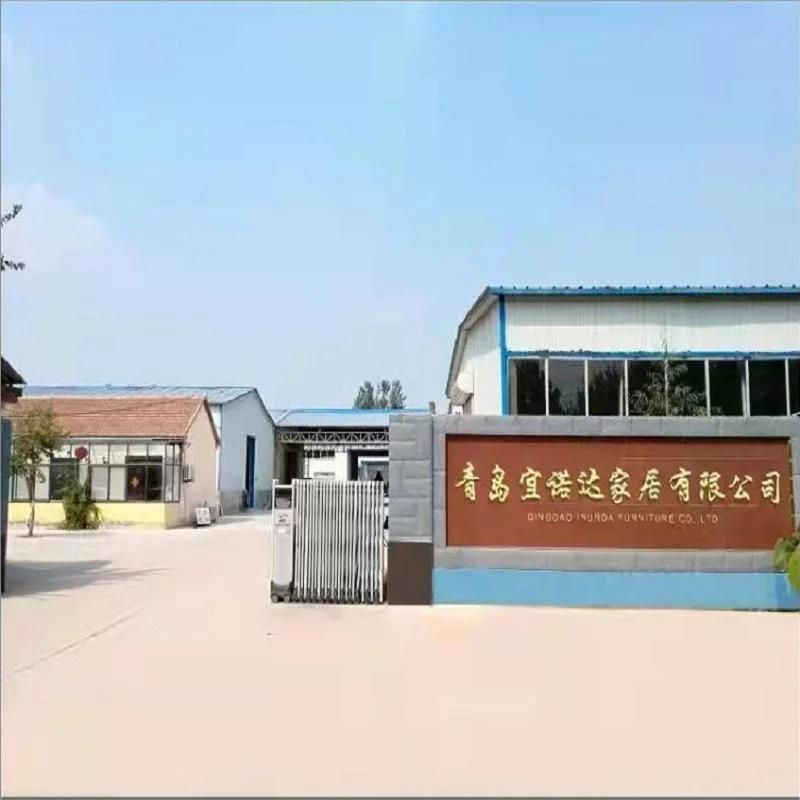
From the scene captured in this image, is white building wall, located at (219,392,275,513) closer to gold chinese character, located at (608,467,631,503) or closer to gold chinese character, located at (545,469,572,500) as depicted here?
gold chinese character, located at (545,469,572,500)

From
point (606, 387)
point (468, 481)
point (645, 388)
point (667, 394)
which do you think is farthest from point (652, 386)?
point (468, 481)

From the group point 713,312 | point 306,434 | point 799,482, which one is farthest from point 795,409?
point 306,434

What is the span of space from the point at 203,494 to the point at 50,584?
14623 millimetres

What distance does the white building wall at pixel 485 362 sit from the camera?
1241 cm

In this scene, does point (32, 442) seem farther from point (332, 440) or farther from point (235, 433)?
point (332, 440)

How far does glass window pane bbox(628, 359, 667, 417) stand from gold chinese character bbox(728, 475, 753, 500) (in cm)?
396

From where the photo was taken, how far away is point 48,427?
1889 centimetres

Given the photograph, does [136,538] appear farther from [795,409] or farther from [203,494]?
[795,409]

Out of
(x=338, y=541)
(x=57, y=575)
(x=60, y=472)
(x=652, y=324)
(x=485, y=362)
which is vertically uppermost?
(x=652, y=324)

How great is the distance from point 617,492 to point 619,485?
69 millimetres

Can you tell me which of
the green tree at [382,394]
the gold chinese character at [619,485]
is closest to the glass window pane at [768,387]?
the gold chinese character at [619,485]

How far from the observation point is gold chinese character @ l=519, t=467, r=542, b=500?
7891mm

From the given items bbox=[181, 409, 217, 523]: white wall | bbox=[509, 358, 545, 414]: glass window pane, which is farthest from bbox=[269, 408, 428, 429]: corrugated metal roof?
bbox=[509, 358, 545, 414]: glass window pane

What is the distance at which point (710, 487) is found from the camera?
788cm
